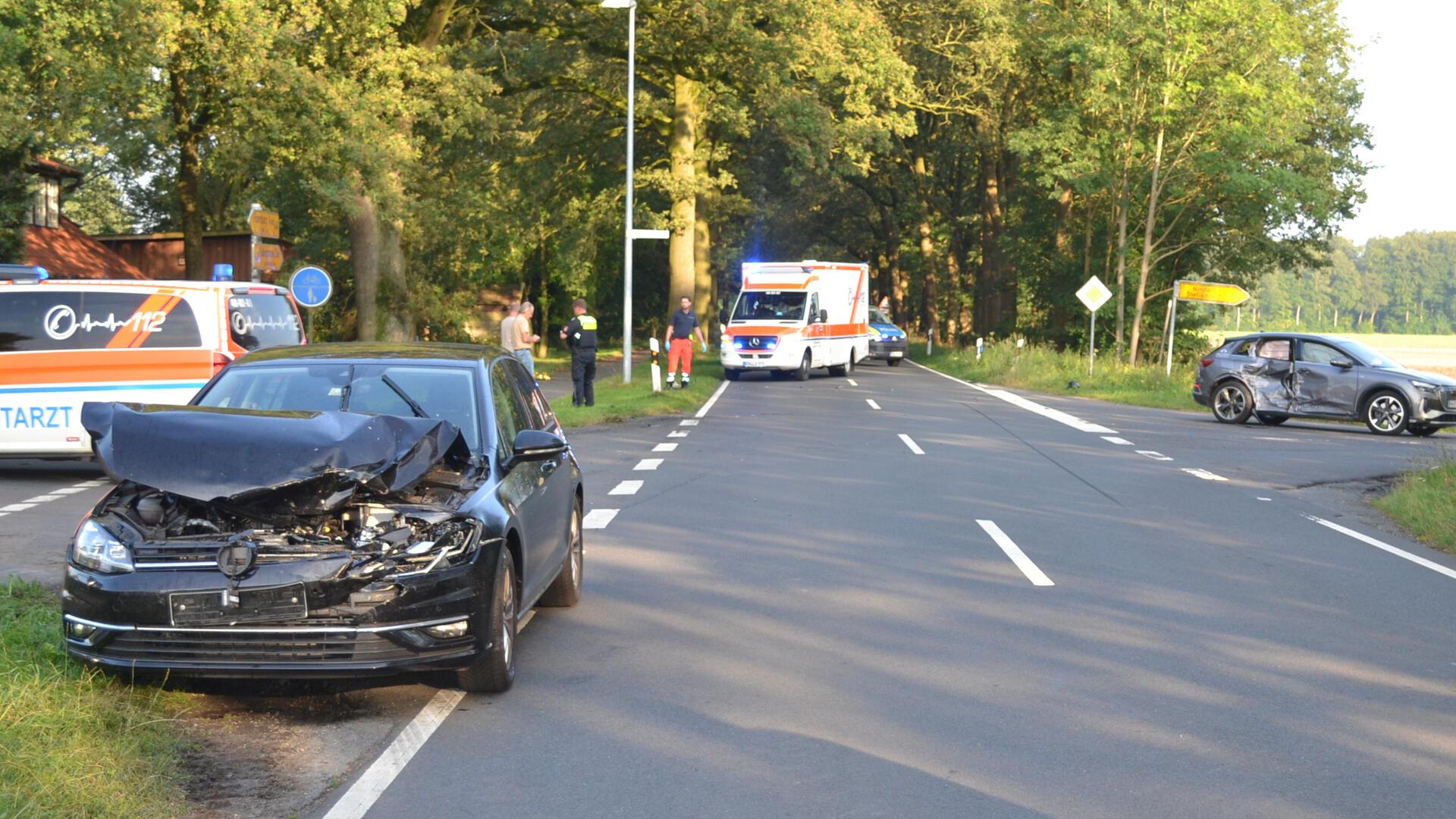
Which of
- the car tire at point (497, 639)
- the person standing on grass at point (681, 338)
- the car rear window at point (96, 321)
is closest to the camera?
the car tire at point (497, 639)

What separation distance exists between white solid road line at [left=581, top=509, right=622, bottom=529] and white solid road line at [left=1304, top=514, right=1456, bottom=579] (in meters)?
5.82

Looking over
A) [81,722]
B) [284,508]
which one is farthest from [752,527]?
[81,722]

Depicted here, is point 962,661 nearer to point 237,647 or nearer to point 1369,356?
point 237,647

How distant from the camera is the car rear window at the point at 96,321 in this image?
14.6 m

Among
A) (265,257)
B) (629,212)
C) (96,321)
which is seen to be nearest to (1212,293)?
(629,212)

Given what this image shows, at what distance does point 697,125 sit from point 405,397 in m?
33.6

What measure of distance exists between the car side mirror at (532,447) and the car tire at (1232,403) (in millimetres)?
19743

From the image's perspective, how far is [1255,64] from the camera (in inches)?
1407

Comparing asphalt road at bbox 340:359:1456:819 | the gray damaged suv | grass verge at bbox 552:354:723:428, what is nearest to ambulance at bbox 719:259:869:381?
grass verge at bbox 552:354:723:428

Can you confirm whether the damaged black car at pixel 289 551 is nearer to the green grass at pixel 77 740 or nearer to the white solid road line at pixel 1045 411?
the green grass at pixel 77 740

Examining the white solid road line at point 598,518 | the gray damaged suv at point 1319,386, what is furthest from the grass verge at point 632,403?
the gray damaged suv at point 1319,386

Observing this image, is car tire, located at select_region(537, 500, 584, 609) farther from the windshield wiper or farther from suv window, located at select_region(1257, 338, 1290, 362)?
suv window, located at select_region(1257, 338, 1290, 362)

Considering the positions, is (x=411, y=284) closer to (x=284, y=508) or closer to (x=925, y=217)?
(x=925, y=217)

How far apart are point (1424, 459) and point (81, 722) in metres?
14.7
